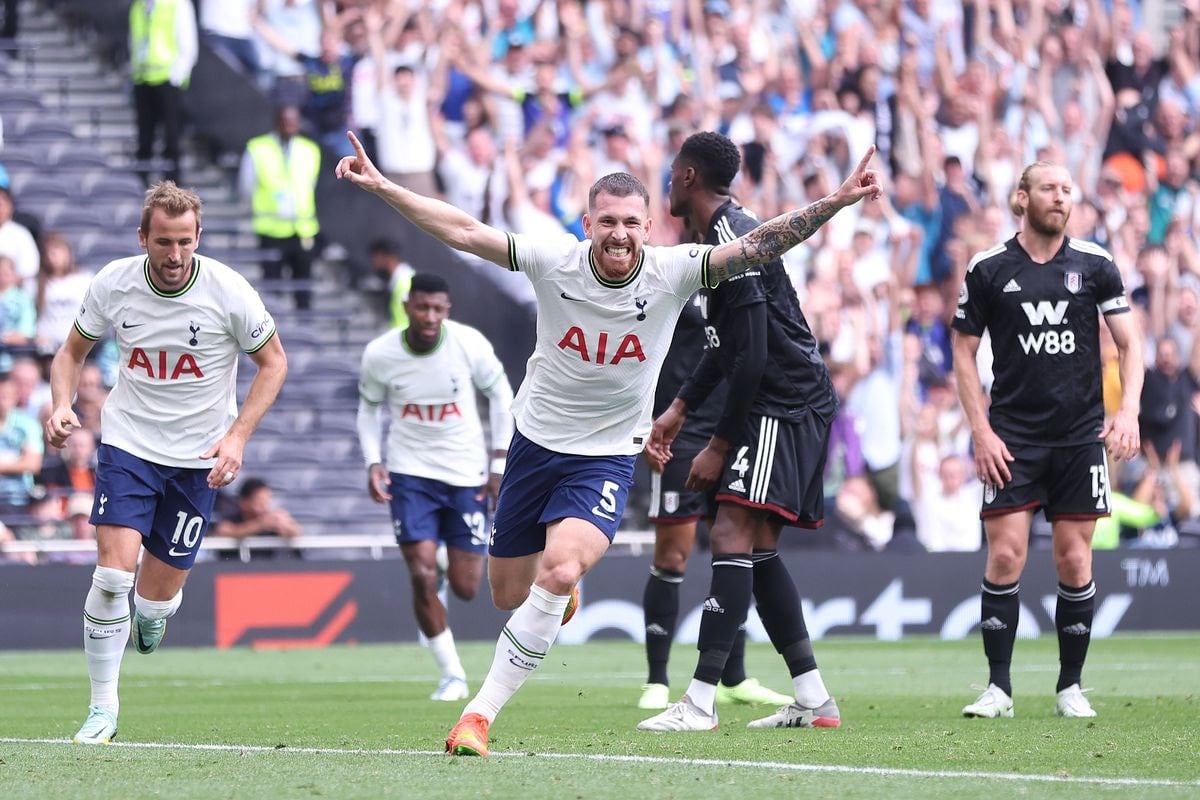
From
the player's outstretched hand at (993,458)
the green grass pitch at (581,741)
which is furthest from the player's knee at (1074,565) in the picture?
the green grass pitch at (581,741)

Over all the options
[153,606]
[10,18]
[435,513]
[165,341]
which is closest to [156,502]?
[153,606]

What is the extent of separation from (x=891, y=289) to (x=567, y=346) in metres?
13.8

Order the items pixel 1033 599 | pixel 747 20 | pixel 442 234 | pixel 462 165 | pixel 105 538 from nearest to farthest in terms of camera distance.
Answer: pixel 442 234 → pixel 105 538 → pixel 1033 599 → pixel 462 165 → pixel 747 20

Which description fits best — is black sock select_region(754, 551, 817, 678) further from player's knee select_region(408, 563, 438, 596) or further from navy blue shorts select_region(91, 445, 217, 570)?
player's knee select_region(408, 563, 438, 596)

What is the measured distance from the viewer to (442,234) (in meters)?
7.54

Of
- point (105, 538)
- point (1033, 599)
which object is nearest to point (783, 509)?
point (105, 538)

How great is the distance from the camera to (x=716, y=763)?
7.14 metres

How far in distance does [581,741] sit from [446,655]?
3.70 metres

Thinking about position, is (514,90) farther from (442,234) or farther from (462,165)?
(442,234)

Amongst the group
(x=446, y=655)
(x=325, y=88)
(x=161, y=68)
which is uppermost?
(x=161, y=68)

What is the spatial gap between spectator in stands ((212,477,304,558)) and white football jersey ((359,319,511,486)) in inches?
202

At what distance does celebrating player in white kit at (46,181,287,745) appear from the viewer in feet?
27.9

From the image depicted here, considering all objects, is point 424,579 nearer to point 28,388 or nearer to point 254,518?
point 254,518

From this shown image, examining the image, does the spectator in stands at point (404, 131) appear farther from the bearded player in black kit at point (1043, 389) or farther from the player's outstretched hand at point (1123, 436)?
the player's outstretched hand at point (1123, 436)
